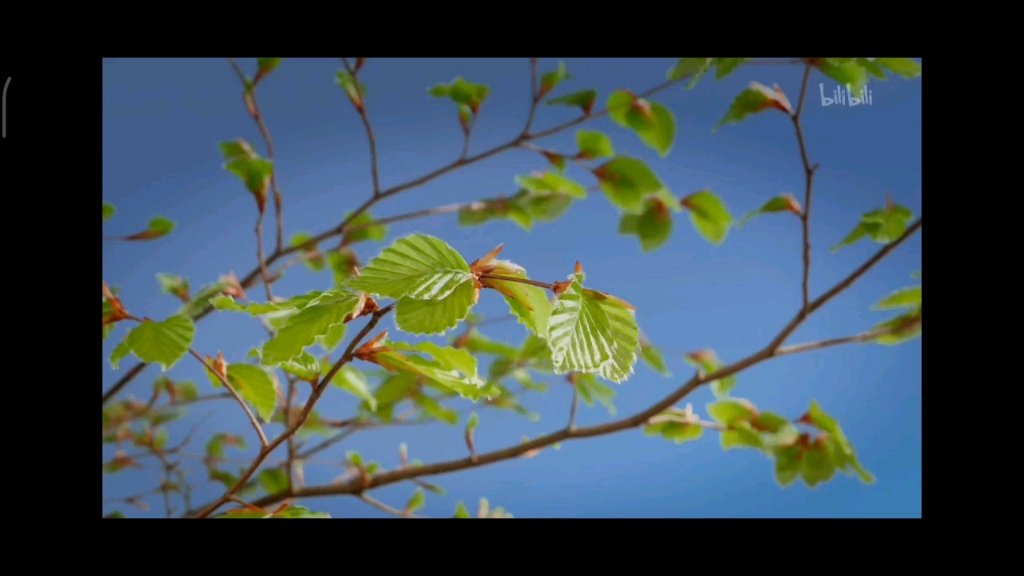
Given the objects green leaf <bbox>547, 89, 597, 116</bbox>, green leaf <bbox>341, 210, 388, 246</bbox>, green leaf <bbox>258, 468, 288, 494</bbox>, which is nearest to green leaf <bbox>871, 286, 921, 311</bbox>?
green leaf <bbox>547, 89, 597, 116</bbox>

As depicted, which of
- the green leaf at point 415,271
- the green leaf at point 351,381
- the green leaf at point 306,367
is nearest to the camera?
the green leaf at point 415,271

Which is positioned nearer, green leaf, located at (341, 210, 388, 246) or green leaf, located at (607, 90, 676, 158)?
green leaf, located at (607, 90, 676, 158)

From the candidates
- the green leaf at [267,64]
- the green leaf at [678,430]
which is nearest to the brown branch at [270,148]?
the green leaf at [267,64]

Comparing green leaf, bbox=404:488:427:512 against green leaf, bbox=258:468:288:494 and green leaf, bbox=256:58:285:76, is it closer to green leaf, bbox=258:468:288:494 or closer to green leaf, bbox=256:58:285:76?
green leaf, bbox=258:468:288:494

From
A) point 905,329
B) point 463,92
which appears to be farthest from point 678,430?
point 463,92

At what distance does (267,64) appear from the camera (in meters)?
0.67

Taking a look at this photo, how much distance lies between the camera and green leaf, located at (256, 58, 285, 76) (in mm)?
664

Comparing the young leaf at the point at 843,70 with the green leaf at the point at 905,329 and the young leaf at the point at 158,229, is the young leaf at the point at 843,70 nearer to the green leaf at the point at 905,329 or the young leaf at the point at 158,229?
the green leaf at the point at 905,329

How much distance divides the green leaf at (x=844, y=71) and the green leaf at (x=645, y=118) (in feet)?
0.50

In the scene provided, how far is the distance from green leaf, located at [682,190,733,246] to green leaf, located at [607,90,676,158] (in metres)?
0.06

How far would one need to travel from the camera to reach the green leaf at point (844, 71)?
582mm

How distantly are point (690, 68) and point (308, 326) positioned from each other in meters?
0.44
